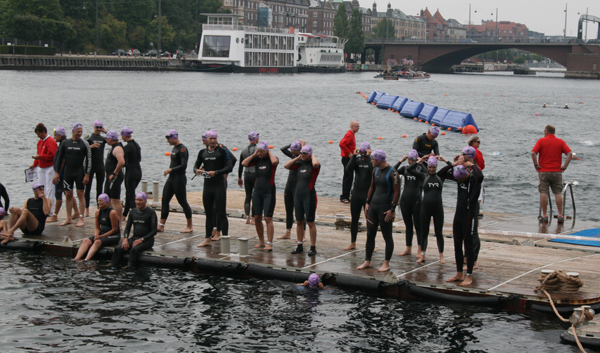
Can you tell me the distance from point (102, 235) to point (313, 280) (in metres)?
4.84

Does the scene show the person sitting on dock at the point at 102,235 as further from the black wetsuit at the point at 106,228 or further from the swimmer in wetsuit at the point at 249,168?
the swimmer in wetsuit at the point at 249,168

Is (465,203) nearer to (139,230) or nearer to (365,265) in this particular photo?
(365,265)

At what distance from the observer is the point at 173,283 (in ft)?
43.8

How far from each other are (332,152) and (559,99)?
196ft

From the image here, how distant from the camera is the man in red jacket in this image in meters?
16.0

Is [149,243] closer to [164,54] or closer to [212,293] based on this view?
[212,293]

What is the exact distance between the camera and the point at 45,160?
52.7 ft

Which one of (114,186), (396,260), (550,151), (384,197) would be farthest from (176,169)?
(550,151)

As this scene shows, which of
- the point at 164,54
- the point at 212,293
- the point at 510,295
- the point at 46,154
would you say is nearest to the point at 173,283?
the point at 212,293

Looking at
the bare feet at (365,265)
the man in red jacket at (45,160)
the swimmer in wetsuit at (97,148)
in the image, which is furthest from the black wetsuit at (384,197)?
the man in red jacket at (45,160)

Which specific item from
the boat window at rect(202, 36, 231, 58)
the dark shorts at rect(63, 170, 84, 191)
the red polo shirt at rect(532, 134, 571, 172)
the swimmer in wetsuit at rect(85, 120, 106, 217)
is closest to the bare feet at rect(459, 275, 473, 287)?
the red polo shirt at rect(532, 134, 571, 172)

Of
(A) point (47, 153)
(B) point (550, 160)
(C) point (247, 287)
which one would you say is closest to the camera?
(C) point (247, 287)

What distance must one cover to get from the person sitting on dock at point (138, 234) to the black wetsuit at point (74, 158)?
233 cm

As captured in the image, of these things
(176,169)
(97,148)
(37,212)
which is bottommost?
(37,212)
